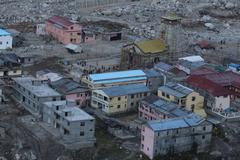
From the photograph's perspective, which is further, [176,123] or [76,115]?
[76,115]

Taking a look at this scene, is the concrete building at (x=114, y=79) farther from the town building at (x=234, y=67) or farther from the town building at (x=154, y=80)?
the town building at (x=234, y=67)

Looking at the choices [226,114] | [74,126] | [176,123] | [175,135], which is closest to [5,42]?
[74,126]

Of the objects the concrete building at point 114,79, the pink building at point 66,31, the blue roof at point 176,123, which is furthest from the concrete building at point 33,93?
the pink building at point 66,31

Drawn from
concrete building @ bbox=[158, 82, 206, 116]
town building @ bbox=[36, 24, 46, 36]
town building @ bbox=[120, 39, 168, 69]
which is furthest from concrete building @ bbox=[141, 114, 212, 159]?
town building @ bbox=[36, 24, 46, 36]

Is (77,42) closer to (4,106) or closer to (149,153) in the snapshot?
(4,106)

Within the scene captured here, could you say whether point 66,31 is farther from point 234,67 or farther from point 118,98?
point 118,98

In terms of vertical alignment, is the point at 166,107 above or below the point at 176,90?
below

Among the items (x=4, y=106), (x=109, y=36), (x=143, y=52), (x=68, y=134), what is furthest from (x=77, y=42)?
(x=68, y=134)

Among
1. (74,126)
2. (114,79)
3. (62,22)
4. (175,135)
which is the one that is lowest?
(175,135)
